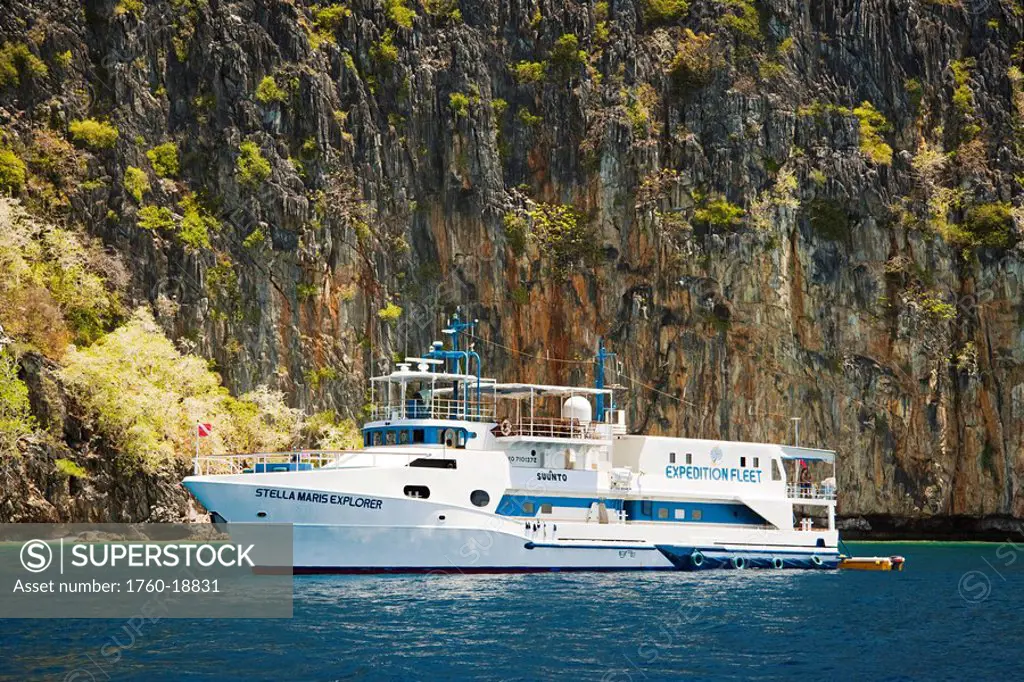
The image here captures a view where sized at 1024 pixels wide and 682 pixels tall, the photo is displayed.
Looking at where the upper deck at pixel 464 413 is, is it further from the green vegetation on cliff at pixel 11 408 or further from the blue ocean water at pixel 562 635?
the green vegetation on cliff at pixel 11 408

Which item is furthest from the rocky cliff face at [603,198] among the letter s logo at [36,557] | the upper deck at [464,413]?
the upper deck at [464,413]

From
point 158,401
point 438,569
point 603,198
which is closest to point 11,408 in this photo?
point 158,401

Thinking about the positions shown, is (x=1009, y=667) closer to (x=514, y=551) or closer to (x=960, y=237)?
(x=514, y=551)

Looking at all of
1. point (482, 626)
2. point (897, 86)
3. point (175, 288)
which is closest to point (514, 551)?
point (482, 626)

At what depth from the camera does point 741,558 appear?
160 ft

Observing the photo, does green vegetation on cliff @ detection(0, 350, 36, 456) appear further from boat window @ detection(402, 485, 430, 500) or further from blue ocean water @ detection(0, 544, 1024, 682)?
boat window @ detection(402, 485, 430, 500)

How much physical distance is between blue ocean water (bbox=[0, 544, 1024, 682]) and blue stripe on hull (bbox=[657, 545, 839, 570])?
10.9 ft

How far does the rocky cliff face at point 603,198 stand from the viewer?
72875 millimetres

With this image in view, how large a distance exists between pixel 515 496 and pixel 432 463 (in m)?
3.77

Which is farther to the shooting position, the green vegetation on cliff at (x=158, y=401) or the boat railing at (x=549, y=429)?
the green vegetation on cliff at (x=158, y=401)

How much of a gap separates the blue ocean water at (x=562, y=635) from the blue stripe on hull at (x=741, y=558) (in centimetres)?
331

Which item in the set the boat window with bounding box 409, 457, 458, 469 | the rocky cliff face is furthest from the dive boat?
the rocky cliff face

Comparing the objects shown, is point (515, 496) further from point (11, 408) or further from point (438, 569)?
point (11, 408)

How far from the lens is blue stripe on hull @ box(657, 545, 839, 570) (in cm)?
4759
